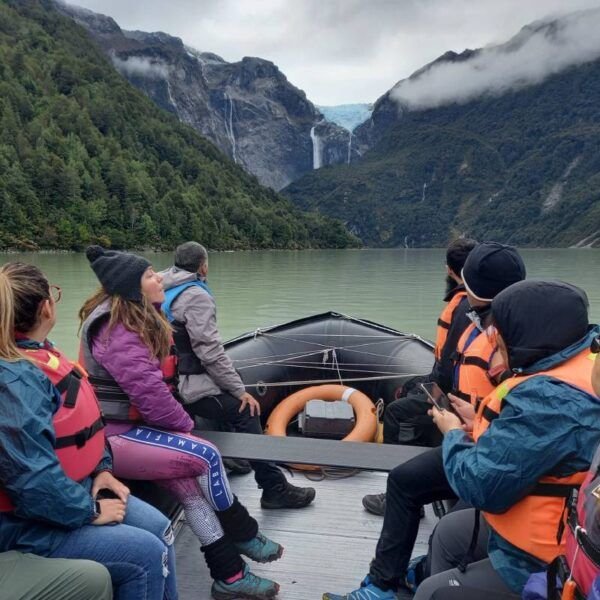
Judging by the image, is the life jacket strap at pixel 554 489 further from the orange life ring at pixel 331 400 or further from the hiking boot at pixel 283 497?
the orange life ring at pixel 331 400

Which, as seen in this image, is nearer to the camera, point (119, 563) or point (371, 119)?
point (119, 563)

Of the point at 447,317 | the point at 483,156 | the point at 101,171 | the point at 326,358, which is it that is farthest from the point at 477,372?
the point at 483,156

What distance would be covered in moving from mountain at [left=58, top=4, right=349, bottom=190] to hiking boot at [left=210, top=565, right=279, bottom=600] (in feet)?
532

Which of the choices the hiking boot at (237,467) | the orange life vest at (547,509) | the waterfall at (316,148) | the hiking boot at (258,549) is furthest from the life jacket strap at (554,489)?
the waterfall at (316,148)

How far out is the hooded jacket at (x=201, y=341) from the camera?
2783mm

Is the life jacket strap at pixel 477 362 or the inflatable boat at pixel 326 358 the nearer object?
the life jacket strap at pixel 477 362

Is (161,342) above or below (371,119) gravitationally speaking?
below

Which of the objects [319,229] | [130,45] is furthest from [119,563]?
[130,45]

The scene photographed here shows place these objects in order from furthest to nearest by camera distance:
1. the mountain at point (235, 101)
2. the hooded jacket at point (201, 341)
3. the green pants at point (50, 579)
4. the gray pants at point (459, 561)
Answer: the mountain at point (235, 101) < the hooded jacket at point (201, 341) < the gray pants at point (459, 561) < the green pants at point (50, 579)

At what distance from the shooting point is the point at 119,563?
164 centimetres

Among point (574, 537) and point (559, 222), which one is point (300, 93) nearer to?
point (559, 222)

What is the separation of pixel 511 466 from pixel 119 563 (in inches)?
43.3

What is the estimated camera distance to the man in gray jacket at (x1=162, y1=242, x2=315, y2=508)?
2.80 metres

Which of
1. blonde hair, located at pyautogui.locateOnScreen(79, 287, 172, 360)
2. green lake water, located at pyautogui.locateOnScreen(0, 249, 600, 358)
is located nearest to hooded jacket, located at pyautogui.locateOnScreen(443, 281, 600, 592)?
blonde hair, located at pyautogui.locateOnScreen(79, 287, 172, 360)
